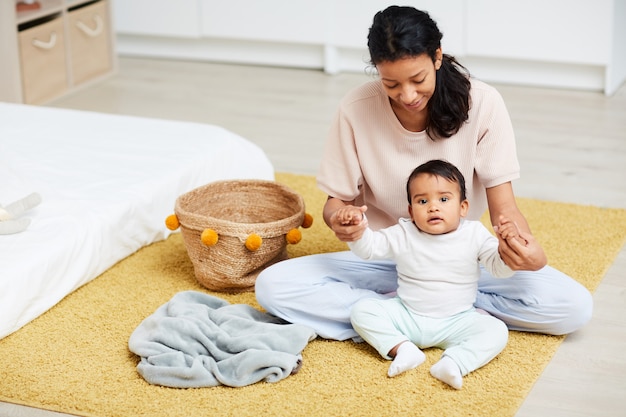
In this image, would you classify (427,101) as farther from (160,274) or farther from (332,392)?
(160,274)

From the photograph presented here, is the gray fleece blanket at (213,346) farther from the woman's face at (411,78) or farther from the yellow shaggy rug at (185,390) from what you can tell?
the woman's face at (411,78)

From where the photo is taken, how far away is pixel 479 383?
6.30 feet

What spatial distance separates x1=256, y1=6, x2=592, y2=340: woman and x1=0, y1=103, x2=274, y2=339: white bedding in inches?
19.6

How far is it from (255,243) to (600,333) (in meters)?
0.79

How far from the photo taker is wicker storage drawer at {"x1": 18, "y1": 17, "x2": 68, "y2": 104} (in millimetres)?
3857

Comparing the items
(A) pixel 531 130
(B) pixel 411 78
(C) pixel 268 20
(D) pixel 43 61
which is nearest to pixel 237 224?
(B) pixel 411 78

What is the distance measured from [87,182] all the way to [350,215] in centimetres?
94

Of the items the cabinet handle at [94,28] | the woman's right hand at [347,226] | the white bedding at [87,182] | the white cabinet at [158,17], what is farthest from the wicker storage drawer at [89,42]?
the woman's right hand at [347,226]

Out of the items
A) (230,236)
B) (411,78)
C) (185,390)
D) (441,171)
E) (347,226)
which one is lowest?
(185,390)

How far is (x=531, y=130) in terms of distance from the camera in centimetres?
360

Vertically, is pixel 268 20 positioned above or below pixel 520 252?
above

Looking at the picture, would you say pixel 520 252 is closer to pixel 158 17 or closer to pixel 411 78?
pixel 411 78

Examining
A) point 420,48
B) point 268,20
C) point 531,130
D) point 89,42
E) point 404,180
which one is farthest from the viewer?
point 268,20

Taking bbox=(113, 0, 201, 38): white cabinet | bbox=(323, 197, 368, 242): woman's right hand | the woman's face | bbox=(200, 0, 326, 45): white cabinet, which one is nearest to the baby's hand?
bbox=(323, 197, 368, 242): woman's right hand
